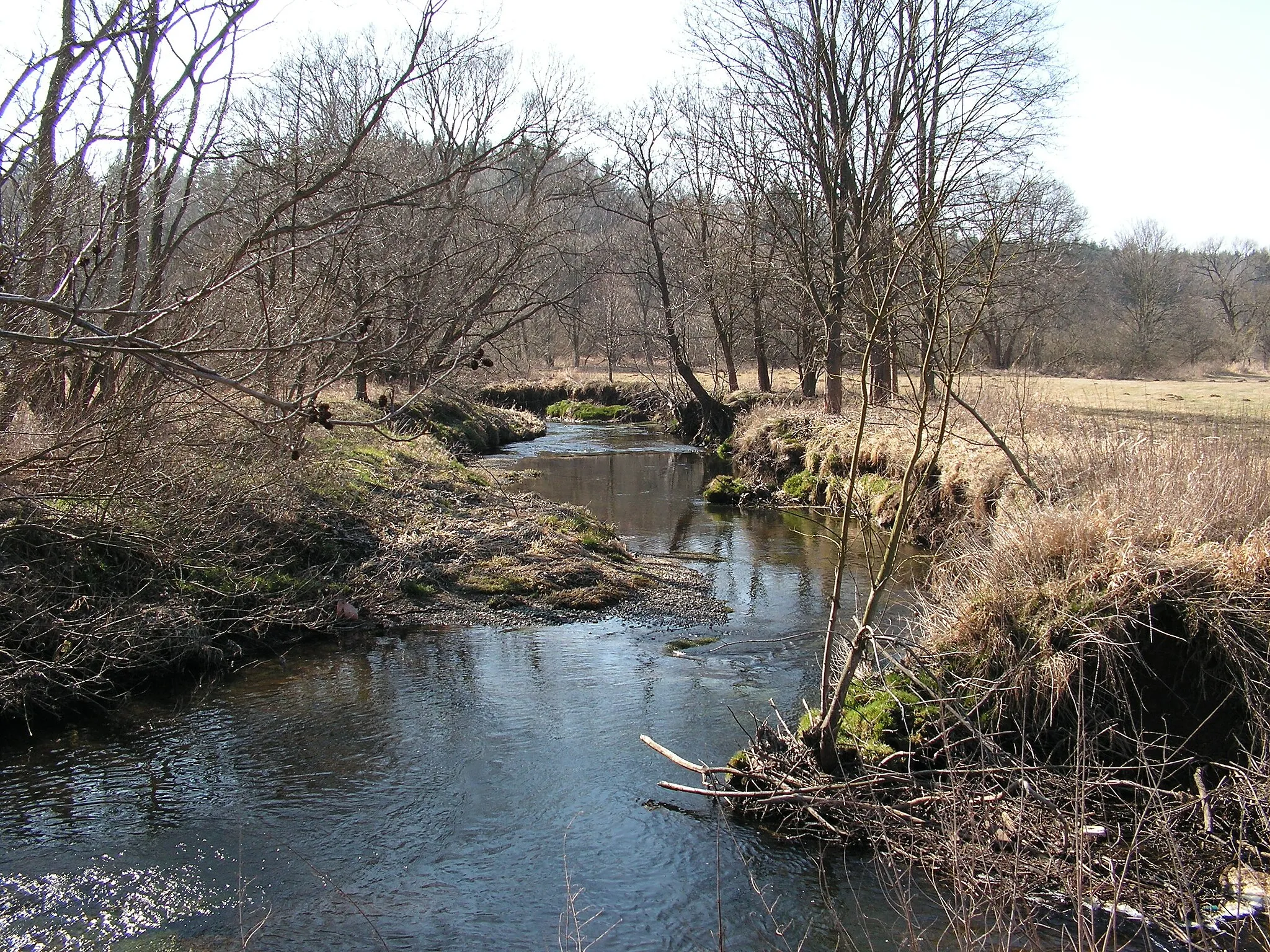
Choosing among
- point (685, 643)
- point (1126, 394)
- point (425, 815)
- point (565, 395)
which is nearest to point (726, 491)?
point (685, 643)

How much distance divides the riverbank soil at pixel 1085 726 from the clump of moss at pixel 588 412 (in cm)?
2674

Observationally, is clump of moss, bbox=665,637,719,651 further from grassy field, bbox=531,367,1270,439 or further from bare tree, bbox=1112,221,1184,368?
bare tree, bbox=1112,221,1184,368

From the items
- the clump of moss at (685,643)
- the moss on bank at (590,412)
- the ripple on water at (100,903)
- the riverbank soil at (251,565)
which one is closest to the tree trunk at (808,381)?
the moss on bank at (590,412)

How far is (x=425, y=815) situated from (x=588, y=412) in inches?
1170

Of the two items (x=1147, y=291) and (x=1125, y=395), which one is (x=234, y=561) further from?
(x=1147, y=291)

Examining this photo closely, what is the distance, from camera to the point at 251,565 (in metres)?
10.4

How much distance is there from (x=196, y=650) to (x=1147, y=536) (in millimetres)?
7754

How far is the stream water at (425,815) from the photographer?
507cm

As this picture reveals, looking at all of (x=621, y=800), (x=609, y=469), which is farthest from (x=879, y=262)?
(x=621, y=800)

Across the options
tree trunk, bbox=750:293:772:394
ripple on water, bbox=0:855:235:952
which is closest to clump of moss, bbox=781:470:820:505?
tree trunk, bbox=750:293:772:394

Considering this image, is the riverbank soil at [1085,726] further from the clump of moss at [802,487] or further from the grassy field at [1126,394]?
the clump of moss at [802,487]

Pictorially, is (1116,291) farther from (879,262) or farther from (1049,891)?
(1049,891)

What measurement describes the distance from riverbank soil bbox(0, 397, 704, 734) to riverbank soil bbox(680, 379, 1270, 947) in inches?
144

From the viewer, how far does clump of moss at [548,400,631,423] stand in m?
35.1
